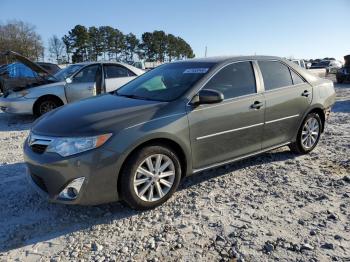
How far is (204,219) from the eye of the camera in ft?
12.0

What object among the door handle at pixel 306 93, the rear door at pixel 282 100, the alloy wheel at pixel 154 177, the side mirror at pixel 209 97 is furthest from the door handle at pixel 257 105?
the alloy wheel at pixel 154 177

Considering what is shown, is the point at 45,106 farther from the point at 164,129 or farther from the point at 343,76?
the point at 343,76

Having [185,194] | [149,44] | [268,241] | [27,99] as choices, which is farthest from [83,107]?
[149,44]

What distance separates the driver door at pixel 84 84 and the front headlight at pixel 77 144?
601 cm

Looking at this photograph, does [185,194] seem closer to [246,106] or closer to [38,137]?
[246,106]

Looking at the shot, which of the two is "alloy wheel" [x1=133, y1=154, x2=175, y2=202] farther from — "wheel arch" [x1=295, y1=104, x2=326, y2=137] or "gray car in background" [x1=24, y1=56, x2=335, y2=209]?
"wheel arch" [x1=295, y1=104, x2=326, y2=137]

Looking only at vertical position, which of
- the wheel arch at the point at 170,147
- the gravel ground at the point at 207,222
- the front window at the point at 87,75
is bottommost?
the gravel ground at the point at 207,222

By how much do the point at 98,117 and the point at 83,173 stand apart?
64 centimetres

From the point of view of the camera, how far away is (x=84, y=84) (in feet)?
30.5

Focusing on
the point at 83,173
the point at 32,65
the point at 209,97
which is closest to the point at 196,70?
the point at 209,97

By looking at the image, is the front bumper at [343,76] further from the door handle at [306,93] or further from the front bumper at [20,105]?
the front bumper at [20,105]

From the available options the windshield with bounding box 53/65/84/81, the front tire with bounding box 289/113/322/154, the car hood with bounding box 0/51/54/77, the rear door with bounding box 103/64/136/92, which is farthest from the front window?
the front tire with bounding box 289/113/322/154

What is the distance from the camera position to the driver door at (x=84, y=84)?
30.3 ft

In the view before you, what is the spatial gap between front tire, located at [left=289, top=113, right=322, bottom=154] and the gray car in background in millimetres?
120
